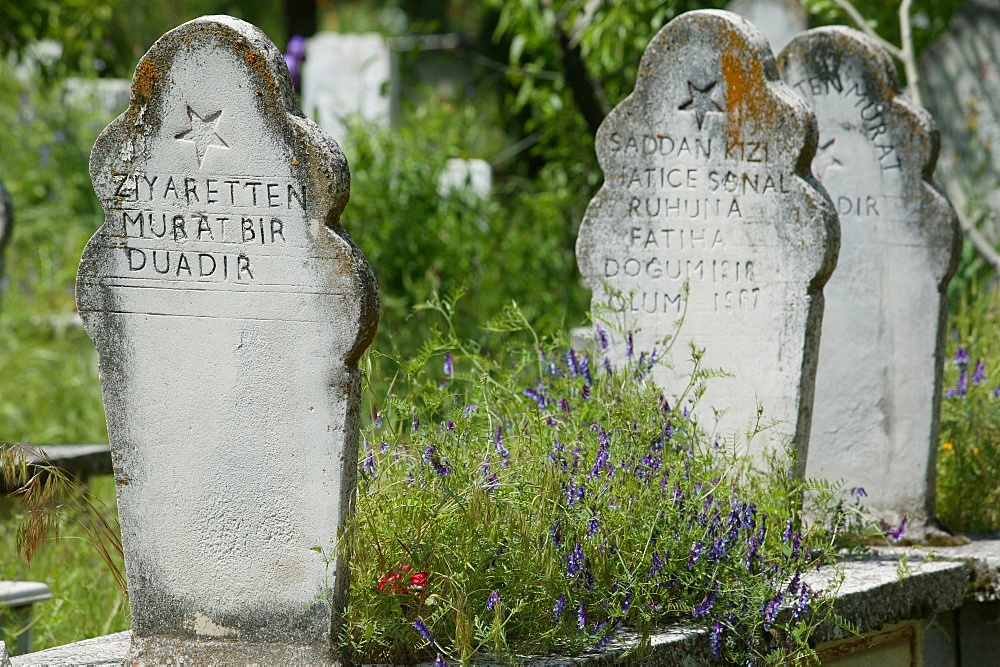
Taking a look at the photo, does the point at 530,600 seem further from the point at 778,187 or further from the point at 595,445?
the point at 778,187

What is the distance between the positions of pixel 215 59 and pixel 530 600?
4.63 ft

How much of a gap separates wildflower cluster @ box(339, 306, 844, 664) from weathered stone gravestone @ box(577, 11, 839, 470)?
44 cm

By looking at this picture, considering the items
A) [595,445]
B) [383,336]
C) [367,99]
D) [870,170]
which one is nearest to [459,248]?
[383,336]

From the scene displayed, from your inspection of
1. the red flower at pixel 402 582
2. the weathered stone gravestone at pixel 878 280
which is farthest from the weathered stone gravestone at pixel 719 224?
the red flower at pixel 402 582

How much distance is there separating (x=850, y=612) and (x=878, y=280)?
1443mm

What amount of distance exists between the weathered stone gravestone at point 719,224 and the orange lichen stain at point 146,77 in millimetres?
1527

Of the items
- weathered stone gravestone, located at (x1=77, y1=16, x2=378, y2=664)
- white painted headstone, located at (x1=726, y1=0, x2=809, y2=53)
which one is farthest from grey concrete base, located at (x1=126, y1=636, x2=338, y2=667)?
white painted headstone, located at (x1=726, y1=0, x2=809, y2=53)

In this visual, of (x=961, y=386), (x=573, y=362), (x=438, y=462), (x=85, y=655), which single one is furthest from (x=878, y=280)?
(x=85, y=655)

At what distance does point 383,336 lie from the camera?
7.86 meters

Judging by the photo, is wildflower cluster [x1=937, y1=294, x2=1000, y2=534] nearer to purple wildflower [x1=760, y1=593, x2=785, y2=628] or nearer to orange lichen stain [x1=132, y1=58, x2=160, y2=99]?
purple wildflower [x1=760, y1=593, x2=785, y2=628]

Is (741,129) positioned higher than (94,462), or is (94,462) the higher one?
(741,129)

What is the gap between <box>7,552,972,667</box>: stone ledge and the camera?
3.26 meters

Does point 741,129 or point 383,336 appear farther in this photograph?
point 383,336

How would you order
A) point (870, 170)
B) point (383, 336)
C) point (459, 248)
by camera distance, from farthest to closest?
point (459, 248) < point (383, 336) < point (870, 170)
